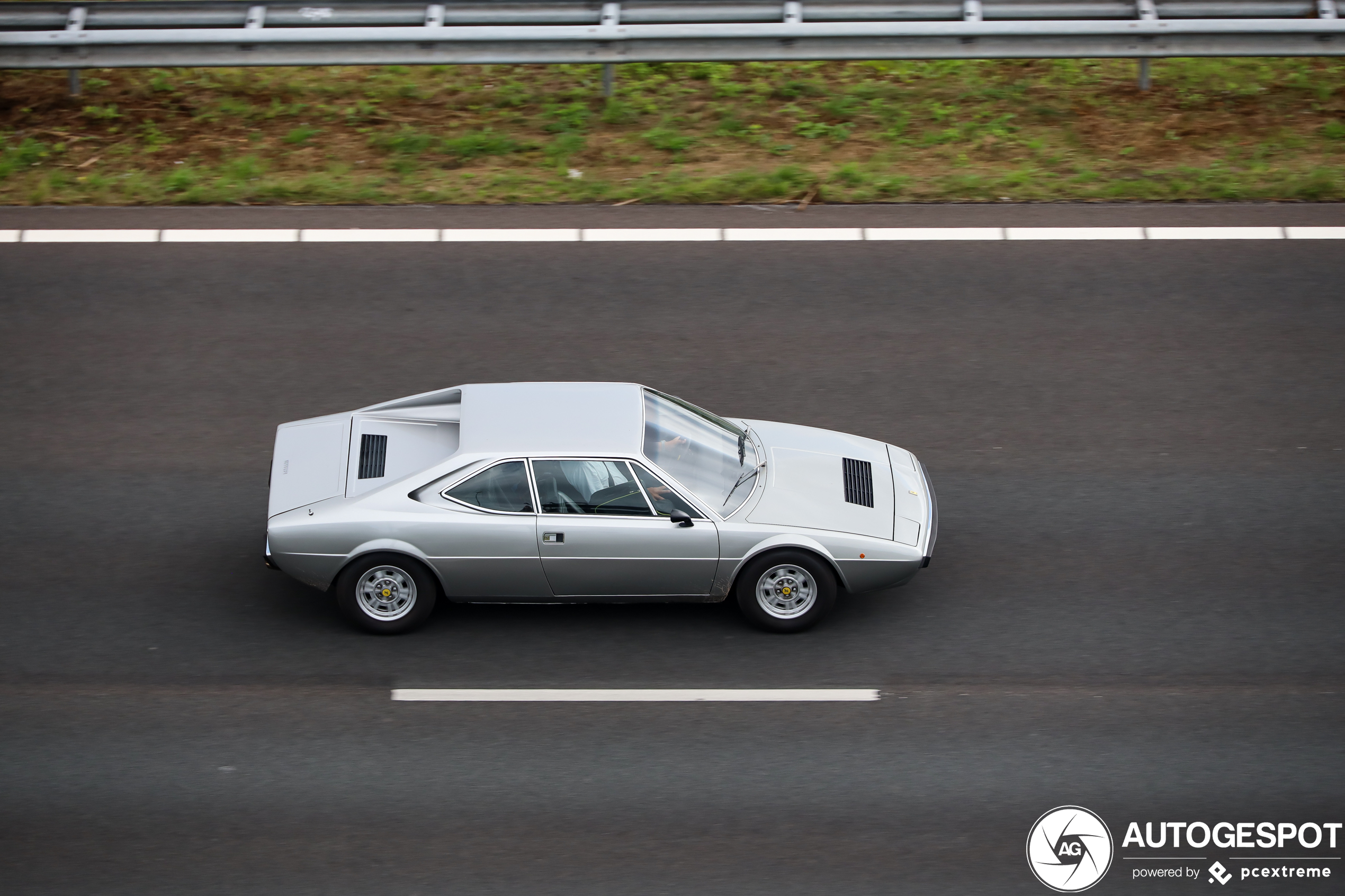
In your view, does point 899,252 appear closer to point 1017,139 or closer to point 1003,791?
point 1017,139

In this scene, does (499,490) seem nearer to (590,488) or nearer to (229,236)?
(590,488)

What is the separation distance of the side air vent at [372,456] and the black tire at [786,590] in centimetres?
58

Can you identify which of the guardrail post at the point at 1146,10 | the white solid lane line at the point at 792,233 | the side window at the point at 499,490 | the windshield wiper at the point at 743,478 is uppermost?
the guardrail post at the point at 1146,10

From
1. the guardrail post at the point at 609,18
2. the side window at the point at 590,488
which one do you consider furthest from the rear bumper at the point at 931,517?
the guardrail post at the point at 609,18

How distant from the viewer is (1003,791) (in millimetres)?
7699

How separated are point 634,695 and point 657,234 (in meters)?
5.75

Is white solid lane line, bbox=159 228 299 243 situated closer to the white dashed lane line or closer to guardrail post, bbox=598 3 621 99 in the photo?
the white dashed lane line

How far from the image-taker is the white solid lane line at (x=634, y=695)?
27.3 ft

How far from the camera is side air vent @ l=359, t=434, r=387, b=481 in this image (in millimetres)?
8805

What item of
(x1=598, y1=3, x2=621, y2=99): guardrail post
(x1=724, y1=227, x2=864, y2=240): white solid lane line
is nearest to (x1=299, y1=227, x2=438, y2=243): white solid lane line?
(x1=724, y1=227, x2=864, y2=240): white solid lane line

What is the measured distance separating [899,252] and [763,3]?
354 centimetres

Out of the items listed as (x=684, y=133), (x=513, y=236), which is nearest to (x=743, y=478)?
(x=513, y=236)

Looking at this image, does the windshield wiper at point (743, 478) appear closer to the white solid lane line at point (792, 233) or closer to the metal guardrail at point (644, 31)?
the white solid lane line at point (792, 233)

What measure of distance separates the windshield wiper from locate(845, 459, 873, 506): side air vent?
541 millimetres
